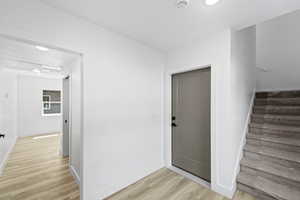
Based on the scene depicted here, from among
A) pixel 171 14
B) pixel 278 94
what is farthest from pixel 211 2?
pixel 278 94

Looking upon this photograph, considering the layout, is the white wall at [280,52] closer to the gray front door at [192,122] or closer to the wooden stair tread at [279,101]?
the wooden stair tread at [279,101]

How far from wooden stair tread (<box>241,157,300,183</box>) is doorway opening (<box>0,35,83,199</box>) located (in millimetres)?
2622

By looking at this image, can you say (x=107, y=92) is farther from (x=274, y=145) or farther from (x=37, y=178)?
(x=274, y=145)

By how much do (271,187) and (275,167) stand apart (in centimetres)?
34

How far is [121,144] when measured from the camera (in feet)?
6.70

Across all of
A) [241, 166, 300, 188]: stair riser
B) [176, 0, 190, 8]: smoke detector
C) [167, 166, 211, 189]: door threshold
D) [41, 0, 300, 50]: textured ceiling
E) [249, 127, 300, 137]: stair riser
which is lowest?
[167, 166, 211, 189]: door threshold

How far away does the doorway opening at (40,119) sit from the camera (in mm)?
2074

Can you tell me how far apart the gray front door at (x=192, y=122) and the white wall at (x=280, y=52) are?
235 cm

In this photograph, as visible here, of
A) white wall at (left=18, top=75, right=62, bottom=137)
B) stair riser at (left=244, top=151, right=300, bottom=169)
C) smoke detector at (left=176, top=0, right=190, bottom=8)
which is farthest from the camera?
white wall at (left=18, top=75, right=62, bottom=137)

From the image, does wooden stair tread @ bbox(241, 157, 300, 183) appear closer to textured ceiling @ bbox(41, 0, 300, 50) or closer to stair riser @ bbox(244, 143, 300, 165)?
stair riser @ bbox(244, 143, 300, 165)

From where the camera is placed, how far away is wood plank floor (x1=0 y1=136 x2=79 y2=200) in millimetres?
1911

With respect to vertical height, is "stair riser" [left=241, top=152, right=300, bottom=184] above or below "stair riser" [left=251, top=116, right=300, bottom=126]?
below

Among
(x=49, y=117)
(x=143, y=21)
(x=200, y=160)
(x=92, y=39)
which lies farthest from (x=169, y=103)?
(x=49, y=117)

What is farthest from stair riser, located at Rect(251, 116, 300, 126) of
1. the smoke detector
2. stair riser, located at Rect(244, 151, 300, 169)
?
the smoke detector
